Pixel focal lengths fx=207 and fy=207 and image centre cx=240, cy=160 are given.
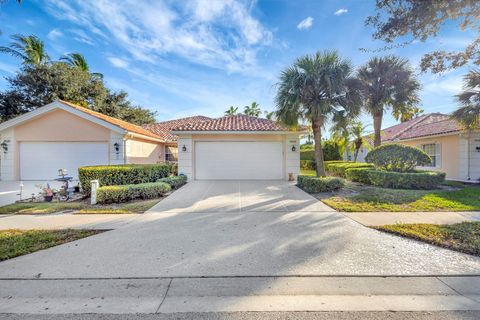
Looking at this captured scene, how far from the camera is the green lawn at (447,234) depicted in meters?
3.97

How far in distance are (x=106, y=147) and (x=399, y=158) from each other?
15822 millimetres

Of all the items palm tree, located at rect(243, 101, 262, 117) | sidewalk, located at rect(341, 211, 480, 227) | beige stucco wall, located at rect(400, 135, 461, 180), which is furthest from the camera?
palm tree, located at rect(243, 101, 262, 117)

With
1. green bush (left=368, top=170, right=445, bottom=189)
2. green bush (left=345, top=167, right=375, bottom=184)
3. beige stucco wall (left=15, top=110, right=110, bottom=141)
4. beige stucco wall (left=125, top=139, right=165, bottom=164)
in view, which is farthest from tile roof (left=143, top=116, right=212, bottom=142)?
green bush (left=368, top=170, right=445, bottom=189)

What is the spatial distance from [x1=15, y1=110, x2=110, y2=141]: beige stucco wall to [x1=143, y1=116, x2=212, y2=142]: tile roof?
220 inches

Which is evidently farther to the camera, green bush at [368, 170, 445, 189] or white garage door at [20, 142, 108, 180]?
white garage door at [20, 142, 108, 180]

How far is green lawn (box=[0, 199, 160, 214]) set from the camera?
6391mm

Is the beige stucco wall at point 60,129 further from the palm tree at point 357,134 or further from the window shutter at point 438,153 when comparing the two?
the window shutter at point 438,153

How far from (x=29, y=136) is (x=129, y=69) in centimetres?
690

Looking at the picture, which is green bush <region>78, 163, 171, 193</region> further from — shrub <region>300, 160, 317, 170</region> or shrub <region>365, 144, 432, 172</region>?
shrub <region>300, 160, 317, 170</region>

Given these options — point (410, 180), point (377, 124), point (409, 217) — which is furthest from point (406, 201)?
point (377, 124)

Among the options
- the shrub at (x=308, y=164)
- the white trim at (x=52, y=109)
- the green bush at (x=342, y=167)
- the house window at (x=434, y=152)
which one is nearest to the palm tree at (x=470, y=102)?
the house window at (x=434, y=152)

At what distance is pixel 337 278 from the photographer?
119 inches

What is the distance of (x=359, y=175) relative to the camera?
11531 millimetres

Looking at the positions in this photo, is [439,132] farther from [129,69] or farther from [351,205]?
[129,69]
